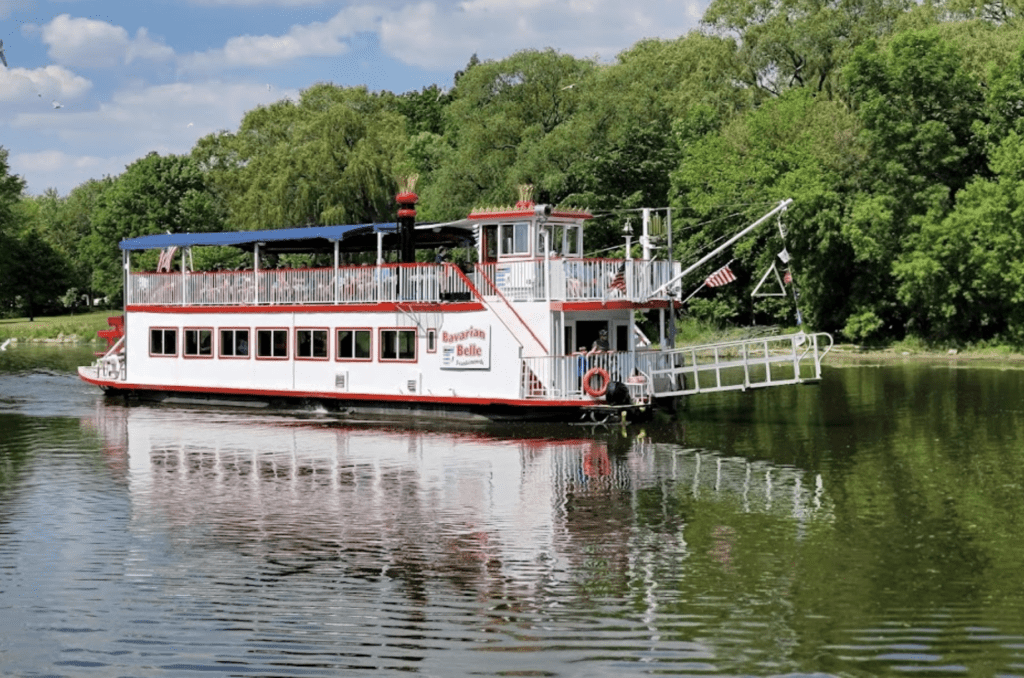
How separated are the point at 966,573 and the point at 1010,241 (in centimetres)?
4562

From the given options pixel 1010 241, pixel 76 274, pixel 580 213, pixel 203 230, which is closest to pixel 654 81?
pixel 1010 241

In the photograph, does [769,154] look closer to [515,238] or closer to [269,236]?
[269,236]

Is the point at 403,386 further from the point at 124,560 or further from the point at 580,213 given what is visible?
the point at 124,560

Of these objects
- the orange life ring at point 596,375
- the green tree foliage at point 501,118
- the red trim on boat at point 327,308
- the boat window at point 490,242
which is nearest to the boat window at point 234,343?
the red trim on boat at point 327,308

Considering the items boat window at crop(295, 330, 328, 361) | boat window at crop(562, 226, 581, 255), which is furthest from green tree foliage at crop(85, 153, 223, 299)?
boat window at crop(562, 226, 581, 255)

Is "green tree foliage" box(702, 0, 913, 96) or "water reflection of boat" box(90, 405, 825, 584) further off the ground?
"green tree foliage" box(702, 0, 913, 96)

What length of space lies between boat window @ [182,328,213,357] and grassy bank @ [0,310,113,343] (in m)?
50.1

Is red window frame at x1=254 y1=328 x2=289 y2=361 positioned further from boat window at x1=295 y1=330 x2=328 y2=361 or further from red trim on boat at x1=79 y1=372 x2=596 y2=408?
red trim on boat at x1=79 y1=372 x2=596 y2=408

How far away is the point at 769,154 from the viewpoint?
7012 cm

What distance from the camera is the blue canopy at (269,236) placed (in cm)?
3972

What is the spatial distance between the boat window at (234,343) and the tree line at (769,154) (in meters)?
13.8

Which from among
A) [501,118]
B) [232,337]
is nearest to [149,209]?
[501,118]

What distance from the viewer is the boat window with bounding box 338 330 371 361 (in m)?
39.2

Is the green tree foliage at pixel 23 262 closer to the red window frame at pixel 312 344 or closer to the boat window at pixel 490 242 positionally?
the red window frame at pixel 312 344
